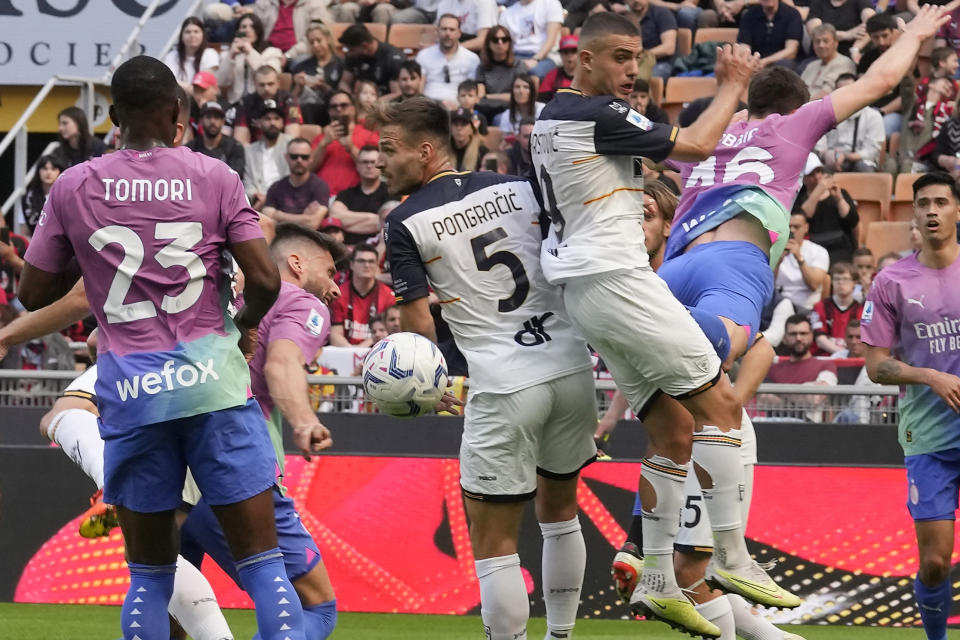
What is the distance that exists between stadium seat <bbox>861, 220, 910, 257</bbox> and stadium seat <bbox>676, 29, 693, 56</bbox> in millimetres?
3265

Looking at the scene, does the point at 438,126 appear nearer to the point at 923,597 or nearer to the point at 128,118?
the point at 128,118

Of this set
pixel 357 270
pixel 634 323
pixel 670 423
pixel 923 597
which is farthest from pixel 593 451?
pixel 357 270

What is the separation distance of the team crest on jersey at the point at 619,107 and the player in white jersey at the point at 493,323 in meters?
0.62

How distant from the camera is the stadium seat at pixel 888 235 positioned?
1333 centimetres

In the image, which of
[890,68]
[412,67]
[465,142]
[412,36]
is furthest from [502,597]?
[412,36]

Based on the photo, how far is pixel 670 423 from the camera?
6.14 m

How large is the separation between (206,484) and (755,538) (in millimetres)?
5567

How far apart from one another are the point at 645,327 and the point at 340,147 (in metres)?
9.37

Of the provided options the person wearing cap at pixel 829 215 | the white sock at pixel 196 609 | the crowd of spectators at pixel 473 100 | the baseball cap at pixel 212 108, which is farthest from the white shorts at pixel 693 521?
the baseball cap at pixel 212 108

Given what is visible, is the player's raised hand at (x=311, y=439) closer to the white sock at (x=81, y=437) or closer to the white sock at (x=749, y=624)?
the white sock at (x=81, y=437)

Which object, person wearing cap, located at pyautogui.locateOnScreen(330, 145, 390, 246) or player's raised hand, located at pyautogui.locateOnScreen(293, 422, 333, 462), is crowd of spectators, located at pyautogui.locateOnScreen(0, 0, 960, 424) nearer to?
person wearing cap, located at pyautogui.locateOnScreen(330, 145, 390, 246)

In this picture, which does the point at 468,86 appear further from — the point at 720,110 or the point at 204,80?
the point at 720,110

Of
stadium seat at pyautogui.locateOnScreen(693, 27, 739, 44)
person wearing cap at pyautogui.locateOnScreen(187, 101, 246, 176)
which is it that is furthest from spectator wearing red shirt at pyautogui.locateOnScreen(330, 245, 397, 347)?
stadium seat at pyautogui.locateOnScreen(693, 27, 739, 44)

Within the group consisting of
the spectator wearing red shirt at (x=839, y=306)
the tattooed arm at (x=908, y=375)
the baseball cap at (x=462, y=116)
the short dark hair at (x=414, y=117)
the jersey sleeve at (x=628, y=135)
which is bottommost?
the spectator wearing red shirt at (x=839, y=306)
